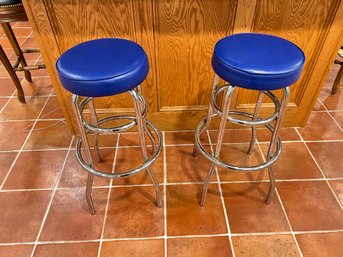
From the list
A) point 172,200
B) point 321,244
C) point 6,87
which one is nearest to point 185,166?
point 172,200

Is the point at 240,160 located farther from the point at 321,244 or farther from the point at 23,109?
the point at 23,109

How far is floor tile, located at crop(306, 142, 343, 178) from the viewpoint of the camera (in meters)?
1.63

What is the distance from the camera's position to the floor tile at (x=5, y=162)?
165cm

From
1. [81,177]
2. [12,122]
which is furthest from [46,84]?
[81,177]

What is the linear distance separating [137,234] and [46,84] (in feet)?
5.90

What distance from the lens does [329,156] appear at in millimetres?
1723

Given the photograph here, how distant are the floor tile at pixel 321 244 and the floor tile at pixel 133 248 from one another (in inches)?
28.1

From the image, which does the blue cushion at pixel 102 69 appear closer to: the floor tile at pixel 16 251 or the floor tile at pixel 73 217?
the floor tile at pixel 73 217

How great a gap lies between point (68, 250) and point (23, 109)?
1.38 metres

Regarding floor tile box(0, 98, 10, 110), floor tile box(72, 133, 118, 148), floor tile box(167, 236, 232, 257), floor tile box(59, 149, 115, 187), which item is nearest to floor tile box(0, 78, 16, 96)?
floor tile box(0, 98, 10, 110)

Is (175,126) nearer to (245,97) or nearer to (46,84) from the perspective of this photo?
(245,97)

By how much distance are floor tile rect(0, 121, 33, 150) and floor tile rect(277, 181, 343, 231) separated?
1808mm

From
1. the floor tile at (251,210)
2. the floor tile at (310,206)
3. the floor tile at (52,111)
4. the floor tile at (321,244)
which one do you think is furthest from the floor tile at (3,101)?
the floor tile at (321,244)

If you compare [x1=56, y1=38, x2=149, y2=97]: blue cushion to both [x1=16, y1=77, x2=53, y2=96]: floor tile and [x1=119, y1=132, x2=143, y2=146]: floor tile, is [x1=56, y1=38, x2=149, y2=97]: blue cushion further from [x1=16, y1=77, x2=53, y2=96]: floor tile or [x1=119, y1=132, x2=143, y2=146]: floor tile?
[x1=16, y1=77, x2=53, y2=96]: floor tile
